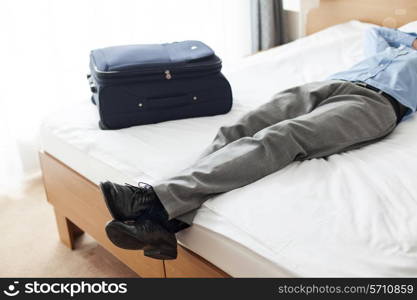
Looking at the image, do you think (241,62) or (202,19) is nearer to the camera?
(241,62)

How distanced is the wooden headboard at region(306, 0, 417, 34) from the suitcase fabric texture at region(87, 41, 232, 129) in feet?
3.91

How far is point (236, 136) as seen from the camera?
4.92 feet

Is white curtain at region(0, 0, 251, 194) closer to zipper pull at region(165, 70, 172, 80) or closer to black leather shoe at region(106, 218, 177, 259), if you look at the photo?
zipper pull at region(165, 70, 172, 80)

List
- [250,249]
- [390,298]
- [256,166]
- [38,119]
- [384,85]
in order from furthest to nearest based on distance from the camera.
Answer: [38,119]
[384,85]
[256,166]
[250,249]
[390,298]

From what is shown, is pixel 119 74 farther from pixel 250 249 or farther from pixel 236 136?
pixel 250 249

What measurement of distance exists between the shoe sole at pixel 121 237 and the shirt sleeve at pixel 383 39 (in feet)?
4.19

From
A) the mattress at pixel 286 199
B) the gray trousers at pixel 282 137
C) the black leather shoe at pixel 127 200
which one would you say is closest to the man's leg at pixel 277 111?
the gray trousers at pixel 282 137

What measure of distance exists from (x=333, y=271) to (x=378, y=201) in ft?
0.89

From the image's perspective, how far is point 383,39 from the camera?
206 centimetres

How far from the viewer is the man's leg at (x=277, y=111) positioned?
1497mm

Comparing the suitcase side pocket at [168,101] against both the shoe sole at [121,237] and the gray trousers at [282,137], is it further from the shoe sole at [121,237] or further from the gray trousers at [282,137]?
the shoe sole at [121,237]

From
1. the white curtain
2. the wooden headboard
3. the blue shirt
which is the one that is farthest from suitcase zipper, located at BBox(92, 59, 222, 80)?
the wooden headboard

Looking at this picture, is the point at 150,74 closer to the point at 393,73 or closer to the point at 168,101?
the point at 168,101

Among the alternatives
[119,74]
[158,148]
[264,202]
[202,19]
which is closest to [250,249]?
[264,202]
